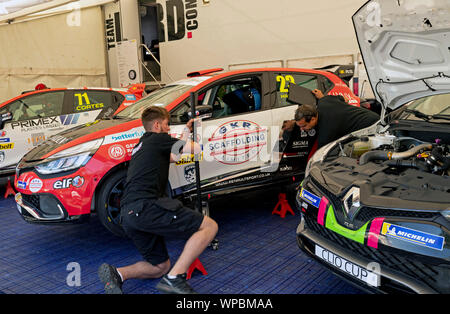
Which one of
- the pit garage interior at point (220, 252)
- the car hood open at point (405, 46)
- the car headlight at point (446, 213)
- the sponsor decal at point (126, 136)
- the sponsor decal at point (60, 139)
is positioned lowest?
the pit garage interior at point (220, 252)

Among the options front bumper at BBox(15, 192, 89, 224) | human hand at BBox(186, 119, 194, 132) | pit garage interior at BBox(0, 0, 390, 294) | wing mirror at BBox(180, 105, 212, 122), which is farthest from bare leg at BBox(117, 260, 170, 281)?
wing mirror at BBox(180, 105, 212, 122)

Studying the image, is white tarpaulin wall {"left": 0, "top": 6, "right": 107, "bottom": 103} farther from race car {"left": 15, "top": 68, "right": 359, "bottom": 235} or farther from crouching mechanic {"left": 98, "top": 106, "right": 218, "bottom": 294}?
crouching mechanic {"left": 98, "top": 106, "right": 218, "bottom": 294}

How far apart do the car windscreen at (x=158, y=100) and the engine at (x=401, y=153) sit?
1654 mm

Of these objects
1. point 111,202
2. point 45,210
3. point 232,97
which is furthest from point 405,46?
point 45,210

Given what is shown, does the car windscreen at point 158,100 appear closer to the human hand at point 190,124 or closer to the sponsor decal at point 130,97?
the human hand at point 190,124

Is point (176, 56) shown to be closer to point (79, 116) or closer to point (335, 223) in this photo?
point (79, 116)

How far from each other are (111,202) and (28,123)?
264 cm

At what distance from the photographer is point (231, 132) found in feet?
12.2

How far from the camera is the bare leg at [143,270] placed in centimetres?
261

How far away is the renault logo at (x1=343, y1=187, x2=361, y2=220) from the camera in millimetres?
2084

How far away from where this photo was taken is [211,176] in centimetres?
368

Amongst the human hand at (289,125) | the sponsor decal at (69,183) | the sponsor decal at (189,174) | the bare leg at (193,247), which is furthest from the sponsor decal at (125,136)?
the human hand at (289,125)

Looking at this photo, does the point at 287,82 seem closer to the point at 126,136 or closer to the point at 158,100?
the point at 158,100

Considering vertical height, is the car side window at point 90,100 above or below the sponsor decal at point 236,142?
above
